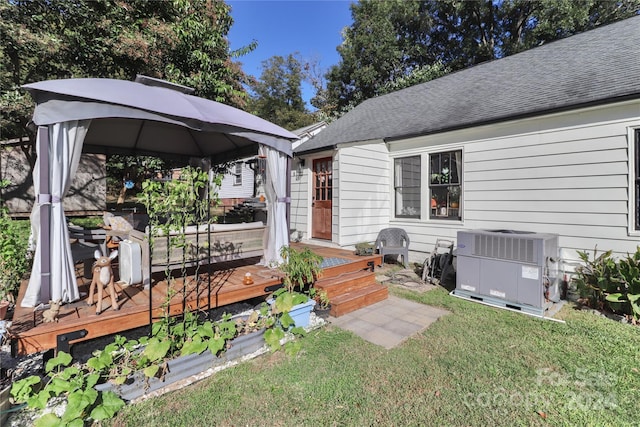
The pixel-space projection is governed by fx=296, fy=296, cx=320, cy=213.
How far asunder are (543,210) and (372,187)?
11.1ft

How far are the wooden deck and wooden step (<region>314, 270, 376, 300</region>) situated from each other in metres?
0.19

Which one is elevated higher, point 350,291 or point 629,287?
point 629,287

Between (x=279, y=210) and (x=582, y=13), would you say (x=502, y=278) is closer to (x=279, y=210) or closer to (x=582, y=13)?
(x=279, y=210)

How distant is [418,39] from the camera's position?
19.9 metres

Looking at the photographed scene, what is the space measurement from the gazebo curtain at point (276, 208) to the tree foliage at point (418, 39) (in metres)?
14.6

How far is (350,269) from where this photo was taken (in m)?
Answer: 5.05

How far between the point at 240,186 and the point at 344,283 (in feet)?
49.8

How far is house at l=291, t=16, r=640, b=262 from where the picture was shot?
4465 millimetres

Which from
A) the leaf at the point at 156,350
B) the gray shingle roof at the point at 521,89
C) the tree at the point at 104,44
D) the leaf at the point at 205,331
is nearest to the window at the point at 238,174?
the tree at the point at 104,44

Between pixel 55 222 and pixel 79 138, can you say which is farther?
pixel 79 138

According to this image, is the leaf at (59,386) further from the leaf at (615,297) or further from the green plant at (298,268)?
the leaf at (615,297)

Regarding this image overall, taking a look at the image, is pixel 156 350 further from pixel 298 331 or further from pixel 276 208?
pixel 276 208

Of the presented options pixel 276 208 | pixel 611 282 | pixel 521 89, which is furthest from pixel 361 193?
pixel 611 282

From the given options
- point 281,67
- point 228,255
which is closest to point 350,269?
point 228,255
